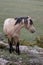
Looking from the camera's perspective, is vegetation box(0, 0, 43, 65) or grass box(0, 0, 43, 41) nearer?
vegetation box(0, 0, 43, 65)

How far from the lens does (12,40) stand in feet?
17.7

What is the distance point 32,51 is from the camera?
18.8ft

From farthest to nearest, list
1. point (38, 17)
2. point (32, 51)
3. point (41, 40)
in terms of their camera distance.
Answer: point (38, 17) < point (41, 40) < point (32, 51)

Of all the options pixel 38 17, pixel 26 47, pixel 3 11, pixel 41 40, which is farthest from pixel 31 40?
pixel 3 11

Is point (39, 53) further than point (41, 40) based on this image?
No

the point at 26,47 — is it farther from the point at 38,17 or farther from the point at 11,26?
the point at 38,17

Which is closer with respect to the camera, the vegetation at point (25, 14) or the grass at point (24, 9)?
the vegetation at point (25, 14)

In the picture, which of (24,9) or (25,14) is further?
(24,9)

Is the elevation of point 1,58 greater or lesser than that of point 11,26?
lesser

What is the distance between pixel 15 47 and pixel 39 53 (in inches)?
20.1

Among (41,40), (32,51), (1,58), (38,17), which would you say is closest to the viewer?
(1,58)

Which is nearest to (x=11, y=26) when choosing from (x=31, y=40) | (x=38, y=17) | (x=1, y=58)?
(x=1, y=58)

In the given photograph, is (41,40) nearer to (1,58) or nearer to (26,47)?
(26,47)

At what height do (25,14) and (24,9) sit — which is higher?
(24,9)
